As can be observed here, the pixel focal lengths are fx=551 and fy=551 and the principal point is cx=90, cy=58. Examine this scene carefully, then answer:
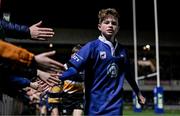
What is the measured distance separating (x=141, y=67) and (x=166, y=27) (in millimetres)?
3867

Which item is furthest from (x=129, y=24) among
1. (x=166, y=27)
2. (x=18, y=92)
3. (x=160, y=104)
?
(x=18, y=92)

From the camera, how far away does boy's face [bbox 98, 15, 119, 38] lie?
561 centimetres

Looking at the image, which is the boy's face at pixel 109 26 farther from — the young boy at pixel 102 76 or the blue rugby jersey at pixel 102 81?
the blue rugby jersey at pixel 102 81

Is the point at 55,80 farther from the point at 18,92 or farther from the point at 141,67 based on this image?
the point at 141,67

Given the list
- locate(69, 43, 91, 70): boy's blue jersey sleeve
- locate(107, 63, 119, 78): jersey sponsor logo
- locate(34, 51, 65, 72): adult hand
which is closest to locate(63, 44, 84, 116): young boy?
locate(107, 63, 119, 78): jersey sponsor logo

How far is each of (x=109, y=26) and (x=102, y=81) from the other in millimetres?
582

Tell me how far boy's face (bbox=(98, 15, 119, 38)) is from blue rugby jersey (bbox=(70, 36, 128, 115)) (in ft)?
0.38

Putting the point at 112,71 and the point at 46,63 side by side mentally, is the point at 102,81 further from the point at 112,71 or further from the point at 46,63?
the point at 46,63

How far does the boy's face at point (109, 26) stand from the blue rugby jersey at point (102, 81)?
12 centimetres

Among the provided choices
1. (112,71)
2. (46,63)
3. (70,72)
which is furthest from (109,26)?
(46,63)

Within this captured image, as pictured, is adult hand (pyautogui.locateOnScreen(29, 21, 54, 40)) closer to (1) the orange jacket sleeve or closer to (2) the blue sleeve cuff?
(1) the orange jacket sleeve

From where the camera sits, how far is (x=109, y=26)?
221 inches

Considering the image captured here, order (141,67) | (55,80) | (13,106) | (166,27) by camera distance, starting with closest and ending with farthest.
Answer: (55,80) < (13,106) < (141,67) < (166,27)

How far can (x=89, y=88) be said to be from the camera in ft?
18.1
